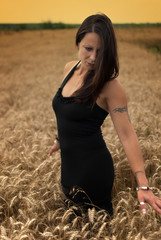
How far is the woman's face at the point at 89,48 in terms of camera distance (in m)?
1.72

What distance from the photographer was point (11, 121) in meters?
5.51

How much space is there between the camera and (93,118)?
1.82 m

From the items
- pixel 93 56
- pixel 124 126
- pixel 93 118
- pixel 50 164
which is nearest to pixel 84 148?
pixel 93 118

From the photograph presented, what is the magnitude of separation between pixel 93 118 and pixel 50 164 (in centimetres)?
179

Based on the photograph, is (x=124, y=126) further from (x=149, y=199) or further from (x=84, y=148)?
(x=149, y=199)

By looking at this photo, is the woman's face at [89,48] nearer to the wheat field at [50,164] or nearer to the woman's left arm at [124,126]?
the woman's left arm at [124,126]

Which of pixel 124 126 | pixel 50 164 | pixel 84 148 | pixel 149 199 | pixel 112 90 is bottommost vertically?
pixel 50 164

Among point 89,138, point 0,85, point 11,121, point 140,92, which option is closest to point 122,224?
point 89,138

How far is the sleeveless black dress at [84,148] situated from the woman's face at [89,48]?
264mm

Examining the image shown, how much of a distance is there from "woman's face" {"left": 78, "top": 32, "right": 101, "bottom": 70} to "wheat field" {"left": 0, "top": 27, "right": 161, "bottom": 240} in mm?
1028

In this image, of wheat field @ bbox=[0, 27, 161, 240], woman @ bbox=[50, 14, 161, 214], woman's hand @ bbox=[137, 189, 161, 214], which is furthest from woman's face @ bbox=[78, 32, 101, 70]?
wheat field @ bbox=[0, 27, 161, 240]

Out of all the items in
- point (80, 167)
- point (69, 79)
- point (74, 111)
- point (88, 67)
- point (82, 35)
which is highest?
point (82, 35)

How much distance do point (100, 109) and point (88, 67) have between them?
0.98 feet

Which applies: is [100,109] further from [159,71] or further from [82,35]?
[159,71]
